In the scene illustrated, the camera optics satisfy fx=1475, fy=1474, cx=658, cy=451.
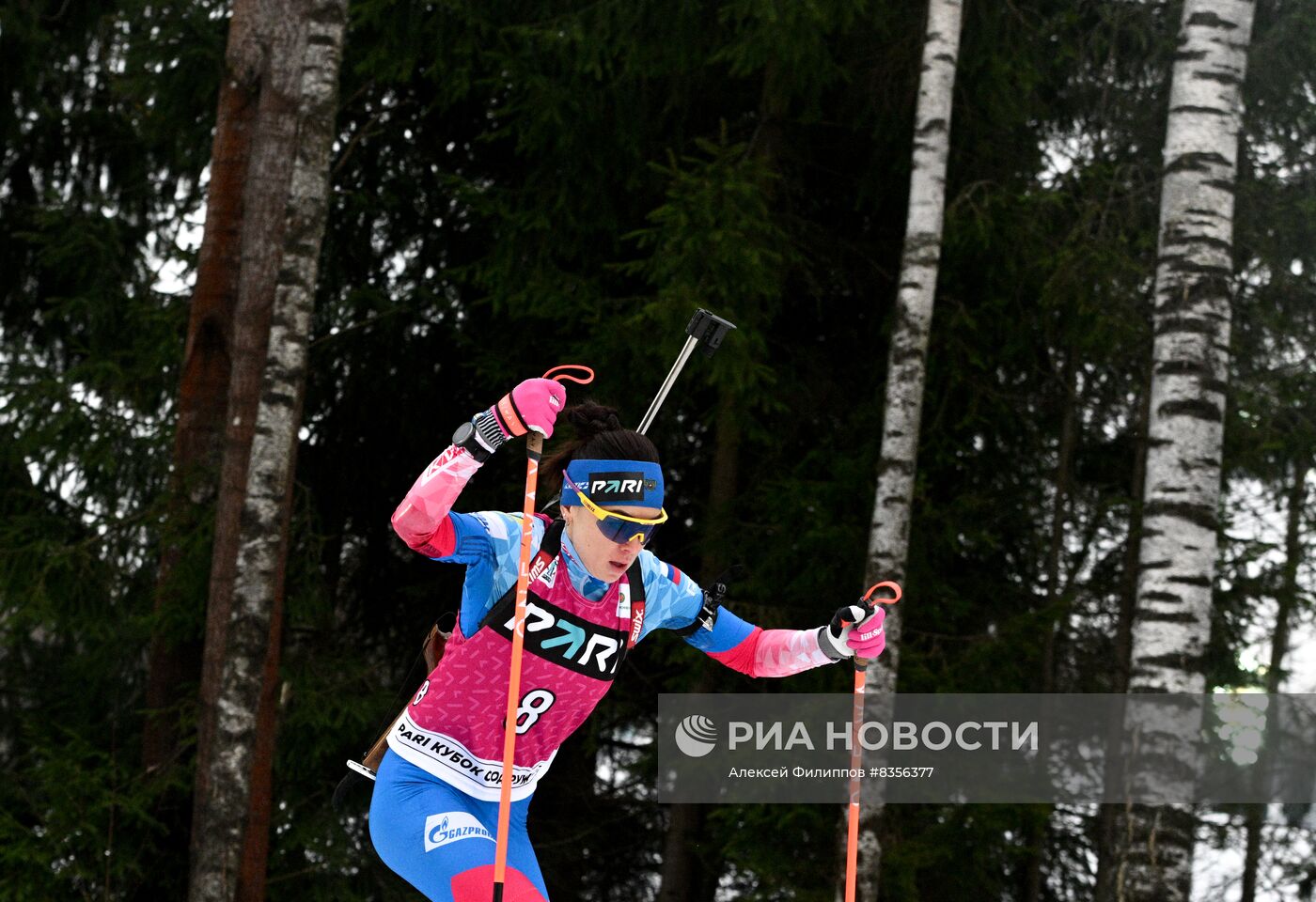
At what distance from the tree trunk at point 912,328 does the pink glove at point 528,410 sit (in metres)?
4.16

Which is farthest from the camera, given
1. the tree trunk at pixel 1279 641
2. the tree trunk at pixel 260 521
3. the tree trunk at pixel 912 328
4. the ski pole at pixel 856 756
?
the tree trunk at pixel 1279 641

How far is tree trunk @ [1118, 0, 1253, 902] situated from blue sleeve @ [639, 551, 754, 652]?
2.35 m

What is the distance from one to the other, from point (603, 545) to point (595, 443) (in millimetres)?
288

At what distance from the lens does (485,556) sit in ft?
12.5

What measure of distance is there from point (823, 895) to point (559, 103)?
15.2ft

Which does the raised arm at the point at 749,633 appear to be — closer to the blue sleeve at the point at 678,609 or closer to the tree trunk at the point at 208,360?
the blue sleeve at the point at 678,609

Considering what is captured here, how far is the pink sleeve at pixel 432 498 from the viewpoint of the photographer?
3.49 meters

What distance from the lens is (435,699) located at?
3.88 m

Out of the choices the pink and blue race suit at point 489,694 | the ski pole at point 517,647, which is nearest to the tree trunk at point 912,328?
the pink and blue race suit at point 489,694

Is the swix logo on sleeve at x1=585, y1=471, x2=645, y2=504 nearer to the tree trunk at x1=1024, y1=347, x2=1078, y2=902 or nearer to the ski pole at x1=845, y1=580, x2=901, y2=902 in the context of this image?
the ski pole at x1=845, y1=580, x2=901, y2=902

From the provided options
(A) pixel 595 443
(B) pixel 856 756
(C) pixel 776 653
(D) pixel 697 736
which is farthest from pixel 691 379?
(A) pixel 595 443

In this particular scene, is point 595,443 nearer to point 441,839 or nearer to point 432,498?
point 432,498

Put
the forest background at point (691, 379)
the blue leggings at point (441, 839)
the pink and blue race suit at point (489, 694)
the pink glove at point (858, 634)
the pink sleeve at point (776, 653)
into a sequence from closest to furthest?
the blue leggings at point (441, 839)
the pink and blue race suit at point (489, 694)
the pink glove at point (858, 634)
the pink sleeve at point (776, 653)
the forest background at point (691, 379)

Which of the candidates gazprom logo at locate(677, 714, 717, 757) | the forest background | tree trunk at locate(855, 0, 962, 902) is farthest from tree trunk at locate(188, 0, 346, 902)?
tree trunk at locate(855, 0, 962, 902)
